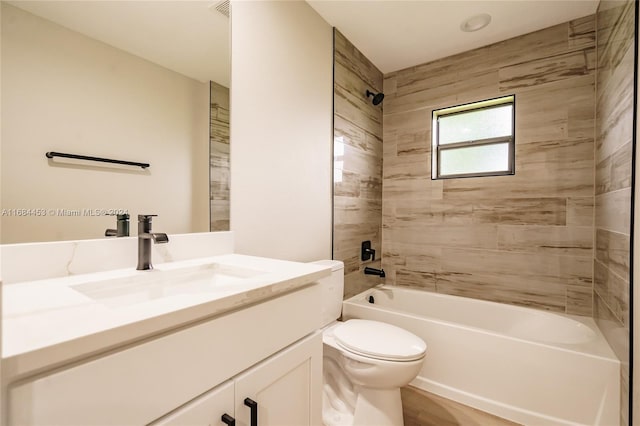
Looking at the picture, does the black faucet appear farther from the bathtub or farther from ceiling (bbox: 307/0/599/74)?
ceiling (bbox: 307/0/599/74)

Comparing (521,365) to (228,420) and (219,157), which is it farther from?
(219,157)

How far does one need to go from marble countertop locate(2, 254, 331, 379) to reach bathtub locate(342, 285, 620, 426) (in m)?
Result: 1.29

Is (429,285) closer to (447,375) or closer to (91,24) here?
(447,375)

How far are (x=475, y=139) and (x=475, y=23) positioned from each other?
87 cm

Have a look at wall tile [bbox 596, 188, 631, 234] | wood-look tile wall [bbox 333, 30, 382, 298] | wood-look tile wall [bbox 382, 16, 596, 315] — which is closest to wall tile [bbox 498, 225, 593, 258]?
wood-look tile wall [bbox 382, 16, 596, 315]

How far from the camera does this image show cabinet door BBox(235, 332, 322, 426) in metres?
0.75

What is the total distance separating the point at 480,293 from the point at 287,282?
211 cm

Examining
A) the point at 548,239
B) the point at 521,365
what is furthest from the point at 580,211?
the point at 521,365

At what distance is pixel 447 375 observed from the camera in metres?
1.83

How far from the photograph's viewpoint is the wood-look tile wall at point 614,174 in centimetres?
133

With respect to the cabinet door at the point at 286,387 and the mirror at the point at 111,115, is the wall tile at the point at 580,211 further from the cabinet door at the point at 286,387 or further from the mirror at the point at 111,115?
the mirror at the point at 111,115

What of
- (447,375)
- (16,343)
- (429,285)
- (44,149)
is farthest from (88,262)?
(429,285)

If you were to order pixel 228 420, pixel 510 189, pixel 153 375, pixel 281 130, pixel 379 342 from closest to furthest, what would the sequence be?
pixel 153 375 → pixel 228 420 → pixel 379 342 → pixel 281 130 → pixel 510 189

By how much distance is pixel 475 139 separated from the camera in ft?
8.22
